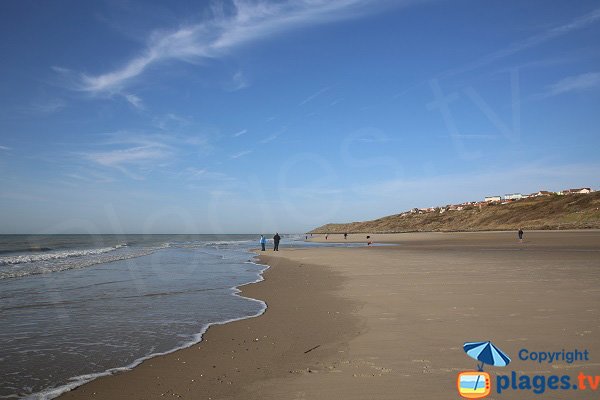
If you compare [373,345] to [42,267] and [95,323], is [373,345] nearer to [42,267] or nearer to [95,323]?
[95,323]

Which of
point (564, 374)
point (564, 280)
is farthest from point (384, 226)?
point (564, 374)

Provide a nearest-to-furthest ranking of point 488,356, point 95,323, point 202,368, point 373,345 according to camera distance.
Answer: point 488,356 → point 202,368 → point 373,345 → point 95,323

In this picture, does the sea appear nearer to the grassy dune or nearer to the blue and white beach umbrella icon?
the blue and white beach umbrella icon

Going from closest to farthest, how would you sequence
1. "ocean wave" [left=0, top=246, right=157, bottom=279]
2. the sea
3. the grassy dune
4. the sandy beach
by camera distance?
1. the sandy beach
2. the sea
3. "ocean wave" [left=0, top=246, right=157, bottom=279]
4. the grassy dune

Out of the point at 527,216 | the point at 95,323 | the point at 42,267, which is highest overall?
the point at 527,216

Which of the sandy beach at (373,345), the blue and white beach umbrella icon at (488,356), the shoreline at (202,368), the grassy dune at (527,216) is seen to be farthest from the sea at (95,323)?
the grassy dune at (527,216)

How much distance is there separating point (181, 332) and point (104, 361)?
183 centimetres

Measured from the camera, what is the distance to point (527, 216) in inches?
2960

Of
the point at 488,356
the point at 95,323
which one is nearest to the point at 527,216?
the point at 488,356

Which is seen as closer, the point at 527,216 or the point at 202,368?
the point at 202,368

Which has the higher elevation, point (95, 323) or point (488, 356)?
point (488, 356)

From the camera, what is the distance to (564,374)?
4.70 metres

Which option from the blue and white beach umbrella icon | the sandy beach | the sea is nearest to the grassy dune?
the sandy beach

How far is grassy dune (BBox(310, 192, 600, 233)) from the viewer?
61781mm
